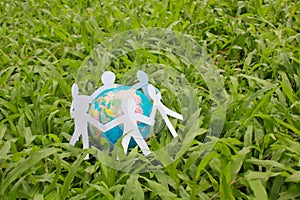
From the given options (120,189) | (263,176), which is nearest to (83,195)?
(120,189)

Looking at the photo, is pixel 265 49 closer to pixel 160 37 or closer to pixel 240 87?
pixel 240 87

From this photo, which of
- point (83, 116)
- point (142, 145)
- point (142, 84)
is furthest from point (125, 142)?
point (142, 84)

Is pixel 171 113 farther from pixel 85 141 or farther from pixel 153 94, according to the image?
pixel 85 141

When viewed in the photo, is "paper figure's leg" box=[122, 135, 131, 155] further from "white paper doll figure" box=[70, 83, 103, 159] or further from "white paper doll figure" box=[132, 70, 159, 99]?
"white paper doll figure" box=[132, 70, 159, 99]

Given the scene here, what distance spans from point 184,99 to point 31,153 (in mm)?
597

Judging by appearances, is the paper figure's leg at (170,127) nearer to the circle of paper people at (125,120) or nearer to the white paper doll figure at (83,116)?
the circle of paper people at (125,120)

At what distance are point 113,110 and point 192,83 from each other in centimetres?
53

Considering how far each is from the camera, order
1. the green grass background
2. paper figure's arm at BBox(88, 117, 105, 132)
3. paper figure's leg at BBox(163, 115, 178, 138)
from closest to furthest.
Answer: the green grass background
paper figure's arm at BBox(88, 117, 105, 132)
paper figure's leg at BBox(163, 115, 178, 138)

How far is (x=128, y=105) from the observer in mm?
1416

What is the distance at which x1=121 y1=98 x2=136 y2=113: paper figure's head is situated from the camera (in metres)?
1.41

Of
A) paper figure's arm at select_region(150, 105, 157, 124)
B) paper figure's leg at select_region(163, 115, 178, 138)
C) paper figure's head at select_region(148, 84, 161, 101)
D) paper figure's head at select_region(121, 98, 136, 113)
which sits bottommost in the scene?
paper figure's leg at select_region(163, 115, 178, 138)

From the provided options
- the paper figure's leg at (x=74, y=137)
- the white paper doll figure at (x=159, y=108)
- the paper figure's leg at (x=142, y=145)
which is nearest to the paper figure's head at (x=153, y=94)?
the white paper doll figure at (x=159, y=108)

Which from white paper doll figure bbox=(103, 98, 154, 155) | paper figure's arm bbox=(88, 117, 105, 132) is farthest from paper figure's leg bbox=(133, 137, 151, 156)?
paper figure's arm bbox=(88, 117, 105, 132)

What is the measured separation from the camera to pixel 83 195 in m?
1.30
